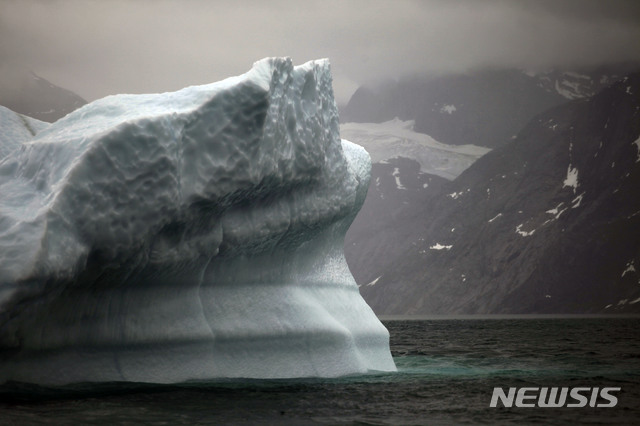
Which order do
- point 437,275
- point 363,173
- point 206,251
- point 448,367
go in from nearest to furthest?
point 206,251, point 363,173, point 448,367, point 437,275

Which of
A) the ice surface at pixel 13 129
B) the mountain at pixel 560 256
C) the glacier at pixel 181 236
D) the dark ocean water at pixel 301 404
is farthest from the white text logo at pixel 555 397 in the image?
the mountain at pixel 560 256

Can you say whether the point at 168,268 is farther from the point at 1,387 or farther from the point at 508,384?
the point at 508,384

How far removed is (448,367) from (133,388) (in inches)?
455

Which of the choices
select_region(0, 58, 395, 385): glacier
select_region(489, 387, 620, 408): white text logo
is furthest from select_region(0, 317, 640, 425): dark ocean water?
select_region(0, 58, 395, 385): glacier

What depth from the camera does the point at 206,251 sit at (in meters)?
14.9

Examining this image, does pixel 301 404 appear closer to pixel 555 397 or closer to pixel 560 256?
pixel 555 397

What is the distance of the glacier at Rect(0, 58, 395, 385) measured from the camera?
1255 centimetres

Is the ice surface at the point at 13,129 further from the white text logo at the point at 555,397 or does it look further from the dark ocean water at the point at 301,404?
the white text logo at the point at 555,397

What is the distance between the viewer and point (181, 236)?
14422 millimetres

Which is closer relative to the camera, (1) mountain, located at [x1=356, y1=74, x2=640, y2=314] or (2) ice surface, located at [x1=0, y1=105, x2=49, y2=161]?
(2) ice surface, located at [x1=0, y1=105, x2=49, y2=161]

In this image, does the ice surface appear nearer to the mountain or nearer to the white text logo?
the white text logo

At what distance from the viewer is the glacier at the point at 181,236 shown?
1255cm

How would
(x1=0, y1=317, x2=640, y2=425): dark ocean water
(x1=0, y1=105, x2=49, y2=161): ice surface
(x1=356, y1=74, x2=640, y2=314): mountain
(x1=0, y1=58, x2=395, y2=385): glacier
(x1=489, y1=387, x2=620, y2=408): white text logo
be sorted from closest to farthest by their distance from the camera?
(x1=0, y1=317, x2=640, y2=425): dark ocean water, (x1=0, y1=58, x2=395, y2=385): glacier, (x1=489, y1=387, x2=620, y2=408): white text logo, (x1=0, y1=105, x2=49, y2=161): ice surface, (x1=356, y1=74, x2=640, y2=314): mountain

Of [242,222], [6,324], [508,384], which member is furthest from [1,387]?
[508,384]
